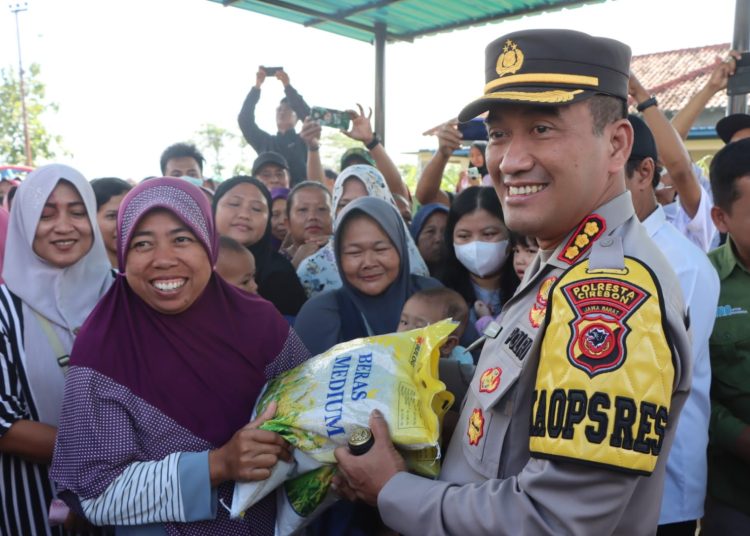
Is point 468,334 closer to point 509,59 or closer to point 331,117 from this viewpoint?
point 509,59

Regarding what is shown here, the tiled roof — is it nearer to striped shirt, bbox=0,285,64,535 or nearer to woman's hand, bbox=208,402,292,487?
woman's hand, bbox=208,402,292,487

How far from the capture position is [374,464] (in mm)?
1441

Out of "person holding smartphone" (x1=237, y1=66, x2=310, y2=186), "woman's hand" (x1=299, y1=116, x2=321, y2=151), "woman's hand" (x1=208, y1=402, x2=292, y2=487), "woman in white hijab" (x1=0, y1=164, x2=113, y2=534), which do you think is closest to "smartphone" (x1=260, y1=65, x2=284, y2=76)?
"person holding smartphone" (x1=237, y1=66, x2=310, y2=186)

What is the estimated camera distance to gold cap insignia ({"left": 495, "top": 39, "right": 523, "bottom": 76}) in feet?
4.36

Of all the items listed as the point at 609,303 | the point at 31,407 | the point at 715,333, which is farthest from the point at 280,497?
the point at 715,333

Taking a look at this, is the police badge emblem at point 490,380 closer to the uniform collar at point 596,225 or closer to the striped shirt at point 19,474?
the uniform collar at point 596,225

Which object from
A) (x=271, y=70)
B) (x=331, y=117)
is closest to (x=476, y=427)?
(x=331, y=117)

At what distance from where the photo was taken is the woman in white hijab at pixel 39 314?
2.04 metres

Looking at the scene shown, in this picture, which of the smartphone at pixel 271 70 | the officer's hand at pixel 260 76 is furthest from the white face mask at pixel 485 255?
the officer's hand at pixel 260 76

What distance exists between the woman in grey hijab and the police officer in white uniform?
1.29m

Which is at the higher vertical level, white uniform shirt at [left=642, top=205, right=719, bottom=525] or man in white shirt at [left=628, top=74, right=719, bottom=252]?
man in white shirt at [left=628, top=74, right=719, bottom=252]

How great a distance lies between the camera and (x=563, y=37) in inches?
50.6

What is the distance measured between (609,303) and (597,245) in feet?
0.60

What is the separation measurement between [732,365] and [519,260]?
1.04 metres
